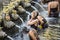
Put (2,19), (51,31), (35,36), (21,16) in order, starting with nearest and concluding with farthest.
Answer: (35,36)
(2,19)
(51,31)
(21,16)

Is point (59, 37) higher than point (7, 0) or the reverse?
the reverse

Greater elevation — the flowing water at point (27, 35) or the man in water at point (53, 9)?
the man in water at point (53, 9)

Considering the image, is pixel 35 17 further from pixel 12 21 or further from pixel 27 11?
pixel 27 11

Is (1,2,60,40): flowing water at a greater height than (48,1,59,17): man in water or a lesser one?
lesser

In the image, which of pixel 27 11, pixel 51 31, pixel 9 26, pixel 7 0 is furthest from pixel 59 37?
pixel 7 0

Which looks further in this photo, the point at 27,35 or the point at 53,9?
the point at 53,9

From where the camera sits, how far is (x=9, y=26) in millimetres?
14562

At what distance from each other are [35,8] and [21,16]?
3.25 m

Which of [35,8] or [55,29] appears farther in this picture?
[35,8]

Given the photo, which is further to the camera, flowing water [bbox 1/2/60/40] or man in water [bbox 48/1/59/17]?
man in water [bbox 48/1/59/17]


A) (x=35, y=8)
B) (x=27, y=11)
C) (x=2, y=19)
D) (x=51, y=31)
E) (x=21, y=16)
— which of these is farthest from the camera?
(x=35, y=8)

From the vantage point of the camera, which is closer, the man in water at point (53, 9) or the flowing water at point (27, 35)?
the flowing water at point (27, 35)

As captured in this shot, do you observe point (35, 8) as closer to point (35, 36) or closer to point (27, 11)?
point (27, 11)

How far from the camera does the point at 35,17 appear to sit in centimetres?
1463
